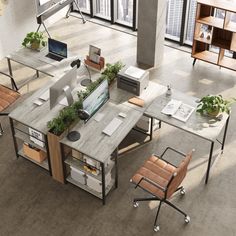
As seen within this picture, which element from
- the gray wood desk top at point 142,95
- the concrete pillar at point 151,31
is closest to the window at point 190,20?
the concrete pillar at point 151,31

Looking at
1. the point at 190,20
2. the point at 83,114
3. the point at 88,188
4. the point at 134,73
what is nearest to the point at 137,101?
the point at 134,73

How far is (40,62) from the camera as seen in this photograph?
7.00 m

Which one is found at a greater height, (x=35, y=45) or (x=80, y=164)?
(x=35, y=45)

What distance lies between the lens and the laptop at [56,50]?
22.9 ft

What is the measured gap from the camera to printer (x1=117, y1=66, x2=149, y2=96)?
20.1 feet

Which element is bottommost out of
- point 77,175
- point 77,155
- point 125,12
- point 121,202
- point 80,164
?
point 121,202

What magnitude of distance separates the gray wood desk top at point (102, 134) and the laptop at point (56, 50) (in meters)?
1.45

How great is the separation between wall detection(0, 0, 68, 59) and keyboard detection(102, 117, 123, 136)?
139 inches

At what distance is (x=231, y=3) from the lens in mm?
7305

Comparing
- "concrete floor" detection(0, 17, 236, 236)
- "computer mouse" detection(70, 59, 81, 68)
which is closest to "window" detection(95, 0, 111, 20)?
"computer mouse" detection(70, 59, 81, 68)

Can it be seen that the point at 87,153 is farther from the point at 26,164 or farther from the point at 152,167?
the point at 26,164

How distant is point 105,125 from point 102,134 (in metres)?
0.17

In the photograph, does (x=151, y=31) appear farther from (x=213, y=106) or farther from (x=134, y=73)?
(x=213, y=106)

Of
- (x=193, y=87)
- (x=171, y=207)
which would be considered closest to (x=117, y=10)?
(x=193, y=87)
